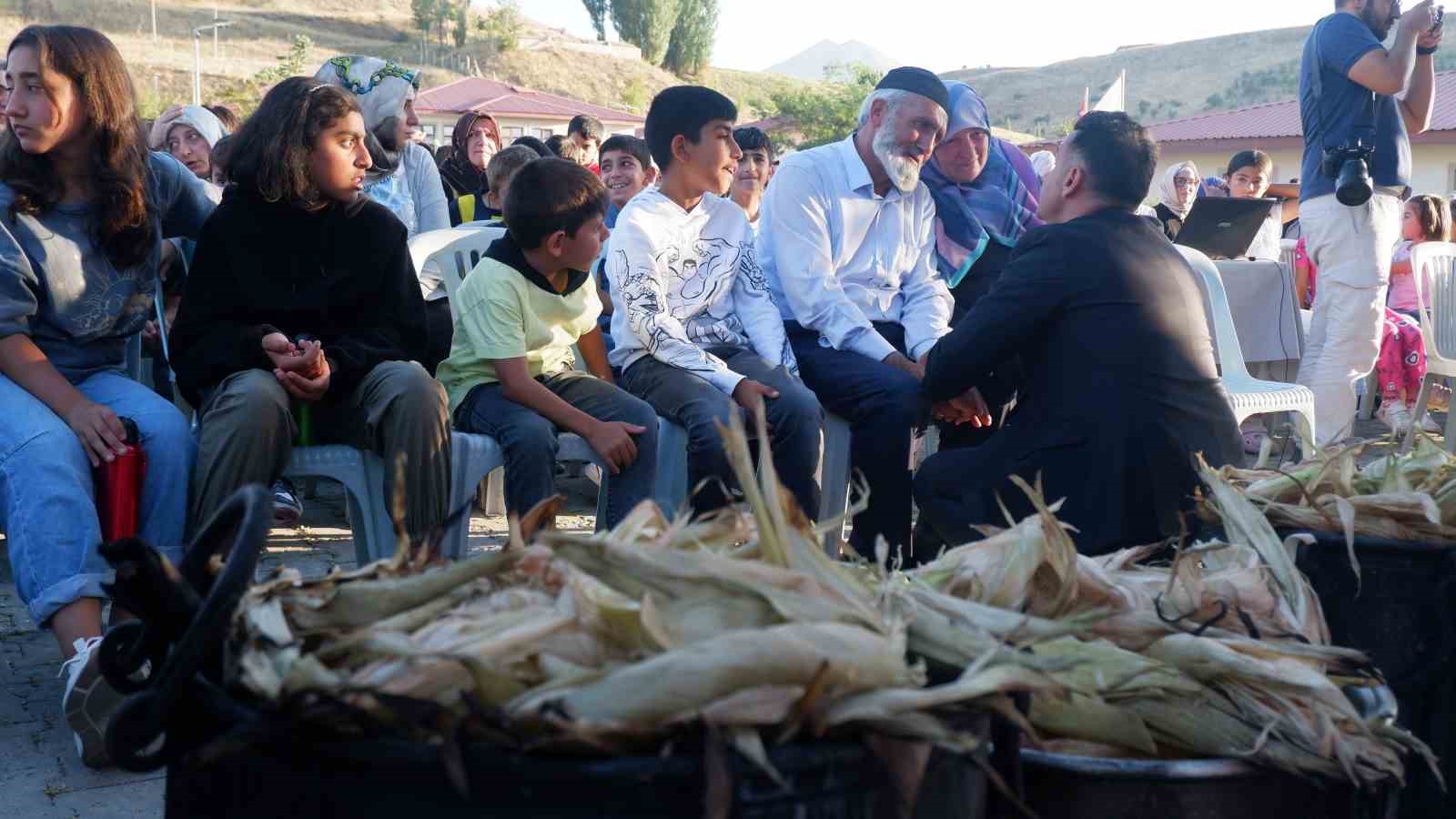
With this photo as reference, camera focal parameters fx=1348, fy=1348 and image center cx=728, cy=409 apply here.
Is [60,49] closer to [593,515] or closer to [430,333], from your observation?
[430,333]

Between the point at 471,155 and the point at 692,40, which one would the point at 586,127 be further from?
the point at 692,40

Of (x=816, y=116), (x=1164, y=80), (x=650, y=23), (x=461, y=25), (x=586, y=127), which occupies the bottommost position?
(x=816, y=116)

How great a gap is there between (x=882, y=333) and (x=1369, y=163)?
3111mm

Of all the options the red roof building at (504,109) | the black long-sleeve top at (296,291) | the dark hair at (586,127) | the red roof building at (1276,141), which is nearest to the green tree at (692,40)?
the red roof building at (504,109)

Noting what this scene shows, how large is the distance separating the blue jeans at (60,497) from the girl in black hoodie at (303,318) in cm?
8

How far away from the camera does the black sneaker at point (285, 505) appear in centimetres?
500

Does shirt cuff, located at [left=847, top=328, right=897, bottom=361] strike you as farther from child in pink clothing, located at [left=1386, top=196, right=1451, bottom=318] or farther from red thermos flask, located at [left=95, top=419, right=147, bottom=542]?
child in pink clothing, located at [left=1386, top=196, right=1451, bottom=318]

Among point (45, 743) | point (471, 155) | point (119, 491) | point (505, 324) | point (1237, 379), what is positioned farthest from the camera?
point (471, 155)

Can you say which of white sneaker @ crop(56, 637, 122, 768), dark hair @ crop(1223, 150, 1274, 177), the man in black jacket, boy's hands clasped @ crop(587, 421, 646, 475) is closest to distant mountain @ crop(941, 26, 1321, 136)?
dark hair @ crop(1223, 150, 1274, 177)

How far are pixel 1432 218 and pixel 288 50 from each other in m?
79.4

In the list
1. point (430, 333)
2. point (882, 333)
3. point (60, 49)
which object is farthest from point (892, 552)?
point (60, 49)

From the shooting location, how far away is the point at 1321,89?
6.55m

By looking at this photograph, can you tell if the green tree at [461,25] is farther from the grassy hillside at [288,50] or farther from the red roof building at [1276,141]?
the red roof building at [1276,141]

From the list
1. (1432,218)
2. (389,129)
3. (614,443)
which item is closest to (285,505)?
(389,129)
